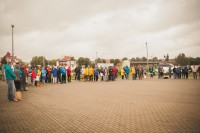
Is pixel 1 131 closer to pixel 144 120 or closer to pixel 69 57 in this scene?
pixel 144 120

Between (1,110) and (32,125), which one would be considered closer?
(32,125)

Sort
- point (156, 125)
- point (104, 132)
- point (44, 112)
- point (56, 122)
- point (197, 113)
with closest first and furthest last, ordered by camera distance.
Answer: point (104, 132) → point (156, 125) → point (56, 122) → point (197, 113) → point (44, 112)

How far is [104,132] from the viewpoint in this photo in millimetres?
5305

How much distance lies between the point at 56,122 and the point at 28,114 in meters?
1.70

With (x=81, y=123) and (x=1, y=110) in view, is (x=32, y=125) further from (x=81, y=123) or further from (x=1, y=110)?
(x=1, y=110)

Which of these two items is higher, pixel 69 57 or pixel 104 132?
pixel 69 57

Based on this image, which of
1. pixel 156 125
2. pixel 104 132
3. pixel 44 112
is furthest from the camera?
pixel 44 112

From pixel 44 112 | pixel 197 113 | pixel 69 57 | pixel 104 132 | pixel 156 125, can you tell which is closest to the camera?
pixel 104 132

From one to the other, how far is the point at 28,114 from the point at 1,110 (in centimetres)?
157

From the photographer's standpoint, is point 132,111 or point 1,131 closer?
point 1,131

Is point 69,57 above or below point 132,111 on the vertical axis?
above

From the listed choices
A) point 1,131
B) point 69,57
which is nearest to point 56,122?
point 1,131

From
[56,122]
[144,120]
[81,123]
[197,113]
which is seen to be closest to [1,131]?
[56,122]

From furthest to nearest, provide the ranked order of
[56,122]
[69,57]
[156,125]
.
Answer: [69,57]
[56,122]
[156,125]
